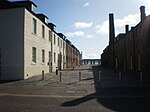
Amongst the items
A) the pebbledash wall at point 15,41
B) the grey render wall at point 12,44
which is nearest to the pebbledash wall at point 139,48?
the pebbledash wall at point 15,41

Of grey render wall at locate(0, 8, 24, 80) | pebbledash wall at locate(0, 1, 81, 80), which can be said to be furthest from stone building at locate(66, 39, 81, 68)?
grey render wall at locate(0, 8, 24, 80)

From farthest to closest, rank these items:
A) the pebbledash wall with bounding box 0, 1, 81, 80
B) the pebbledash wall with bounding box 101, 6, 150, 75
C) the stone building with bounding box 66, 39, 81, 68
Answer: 1. the stone building with bounding box 66, 39, 81, 68
2. the pebbledash wall with bounding box 101, 6, 150, 75
3. the pebbledash wall with bounding box 0, 1, 81, 80

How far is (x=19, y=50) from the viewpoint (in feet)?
77.8

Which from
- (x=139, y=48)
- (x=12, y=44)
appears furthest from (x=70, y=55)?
(x=12, y=44)

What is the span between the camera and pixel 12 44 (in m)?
23.9

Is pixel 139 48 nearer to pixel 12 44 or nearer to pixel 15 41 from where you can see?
pixel 15 41

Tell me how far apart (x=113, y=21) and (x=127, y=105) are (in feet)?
172

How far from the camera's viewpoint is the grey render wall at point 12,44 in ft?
77.8

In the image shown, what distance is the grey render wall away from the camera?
23.7m

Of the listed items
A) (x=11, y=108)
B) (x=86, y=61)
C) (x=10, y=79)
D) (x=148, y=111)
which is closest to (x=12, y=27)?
(x=10, y=79)

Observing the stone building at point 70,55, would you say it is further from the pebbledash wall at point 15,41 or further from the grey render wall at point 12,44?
the grey render wall at point 12,44

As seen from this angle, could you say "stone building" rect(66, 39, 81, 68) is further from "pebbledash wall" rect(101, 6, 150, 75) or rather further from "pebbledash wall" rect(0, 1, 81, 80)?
"pebbledash wall" rect(0, 1, 81, 80)

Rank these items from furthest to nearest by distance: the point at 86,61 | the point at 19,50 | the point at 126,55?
the point at 86,61 → the point at 126,55 → the point at 19,50

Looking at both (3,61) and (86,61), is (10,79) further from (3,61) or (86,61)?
(86,61)
